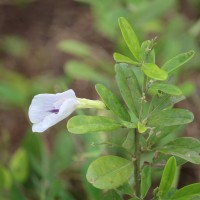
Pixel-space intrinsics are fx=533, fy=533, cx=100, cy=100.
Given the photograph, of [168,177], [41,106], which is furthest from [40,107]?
[168,177]

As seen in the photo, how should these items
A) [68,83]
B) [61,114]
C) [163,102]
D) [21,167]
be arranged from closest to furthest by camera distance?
[61,114]
[163,102]
[21,167]
[68,83]

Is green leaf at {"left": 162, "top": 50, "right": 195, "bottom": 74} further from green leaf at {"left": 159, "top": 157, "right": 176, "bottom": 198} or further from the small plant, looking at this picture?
green leaf at {"left": 159, "top": 157, "right": 176, "bottom": 198}

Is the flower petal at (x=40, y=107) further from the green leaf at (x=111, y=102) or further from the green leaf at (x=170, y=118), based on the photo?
the green leaf at (x=170, y=118)

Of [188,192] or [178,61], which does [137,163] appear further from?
[178,61]

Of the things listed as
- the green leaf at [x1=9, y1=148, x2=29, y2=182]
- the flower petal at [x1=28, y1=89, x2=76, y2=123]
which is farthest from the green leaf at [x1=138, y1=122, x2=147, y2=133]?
the green leaf at [x1=9, y1=148, x2=29, y2=182]

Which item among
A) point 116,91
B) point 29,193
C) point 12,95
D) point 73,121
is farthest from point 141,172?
Answer: point 12,95

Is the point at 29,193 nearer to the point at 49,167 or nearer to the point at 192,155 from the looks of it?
the point at 49,167

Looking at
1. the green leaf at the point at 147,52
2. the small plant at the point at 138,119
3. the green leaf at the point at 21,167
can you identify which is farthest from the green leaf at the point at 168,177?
the green leaf at the point at 21,167
